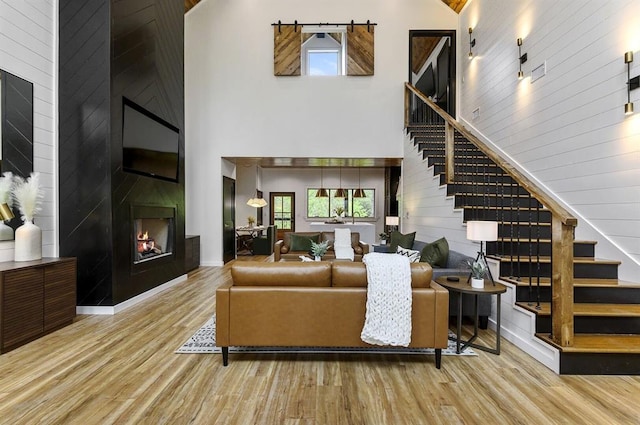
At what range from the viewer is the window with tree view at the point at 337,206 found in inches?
475

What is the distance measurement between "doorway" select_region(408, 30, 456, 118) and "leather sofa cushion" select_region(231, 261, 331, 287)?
636 cm

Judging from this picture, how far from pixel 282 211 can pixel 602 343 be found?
1044 cm

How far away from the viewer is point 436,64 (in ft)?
29.0

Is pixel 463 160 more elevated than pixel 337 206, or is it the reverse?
pixel 463 160

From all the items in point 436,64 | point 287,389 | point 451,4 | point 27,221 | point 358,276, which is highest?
point 451,4

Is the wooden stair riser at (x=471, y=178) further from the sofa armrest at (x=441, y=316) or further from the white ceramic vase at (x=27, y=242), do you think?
the white ceramic vase at (x=27, y=242)

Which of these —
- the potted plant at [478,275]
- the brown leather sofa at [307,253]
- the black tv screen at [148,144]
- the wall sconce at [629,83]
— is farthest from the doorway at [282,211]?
the wall sconce at [629,83]

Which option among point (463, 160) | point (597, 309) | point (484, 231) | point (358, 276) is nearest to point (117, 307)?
point (358, 276)

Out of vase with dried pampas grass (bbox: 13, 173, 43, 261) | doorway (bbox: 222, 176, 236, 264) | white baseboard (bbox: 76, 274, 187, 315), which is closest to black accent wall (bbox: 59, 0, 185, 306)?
white baseboard (bbox: 76, 274, 187, 315)

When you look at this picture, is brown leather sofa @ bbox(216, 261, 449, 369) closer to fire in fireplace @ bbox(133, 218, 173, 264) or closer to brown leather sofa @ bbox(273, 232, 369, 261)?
fire in fireplace @ bbox(133, 218, 173, 264)

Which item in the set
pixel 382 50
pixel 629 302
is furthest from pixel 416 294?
pixel 382 50

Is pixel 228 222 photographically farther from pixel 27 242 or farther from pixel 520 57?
pixel 520 57

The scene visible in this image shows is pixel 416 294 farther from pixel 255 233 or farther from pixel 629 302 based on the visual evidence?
pixel 255 233

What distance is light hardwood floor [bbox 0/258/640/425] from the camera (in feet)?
6.51
